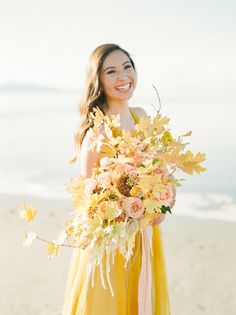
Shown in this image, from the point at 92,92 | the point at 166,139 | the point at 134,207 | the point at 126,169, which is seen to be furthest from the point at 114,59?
the point at 134,207

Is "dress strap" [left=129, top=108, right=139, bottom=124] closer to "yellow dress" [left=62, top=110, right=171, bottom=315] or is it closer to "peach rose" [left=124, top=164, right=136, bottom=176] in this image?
"yellow dress" [left=62, top=110, right=171, bottom=315]

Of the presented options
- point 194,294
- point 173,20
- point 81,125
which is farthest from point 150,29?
point 81,125

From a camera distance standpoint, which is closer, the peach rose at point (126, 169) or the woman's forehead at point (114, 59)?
the peach rose at point (126, 169)

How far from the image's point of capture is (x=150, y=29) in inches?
689

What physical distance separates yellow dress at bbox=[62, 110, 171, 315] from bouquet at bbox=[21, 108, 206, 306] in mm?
197

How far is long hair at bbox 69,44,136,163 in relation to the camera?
2.96m

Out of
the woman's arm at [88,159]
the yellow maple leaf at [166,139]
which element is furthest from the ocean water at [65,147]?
the yellow maple leaf at [166,139]

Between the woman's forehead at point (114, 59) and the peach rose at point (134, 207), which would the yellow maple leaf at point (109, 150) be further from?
the woman's forehead at point (114, 59)

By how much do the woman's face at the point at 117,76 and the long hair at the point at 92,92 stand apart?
1.0 inches

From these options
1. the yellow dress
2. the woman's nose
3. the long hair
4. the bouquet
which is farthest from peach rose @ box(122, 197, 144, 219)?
the woman's nose

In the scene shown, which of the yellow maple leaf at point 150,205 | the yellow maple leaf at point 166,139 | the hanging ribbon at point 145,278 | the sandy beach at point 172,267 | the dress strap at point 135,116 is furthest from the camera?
the sandy beach at point 172,267

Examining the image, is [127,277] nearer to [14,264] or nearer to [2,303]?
[2,303]

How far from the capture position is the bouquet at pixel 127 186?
7.88 ft

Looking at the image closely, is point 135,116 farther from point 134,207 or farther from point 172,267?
point 172,267
